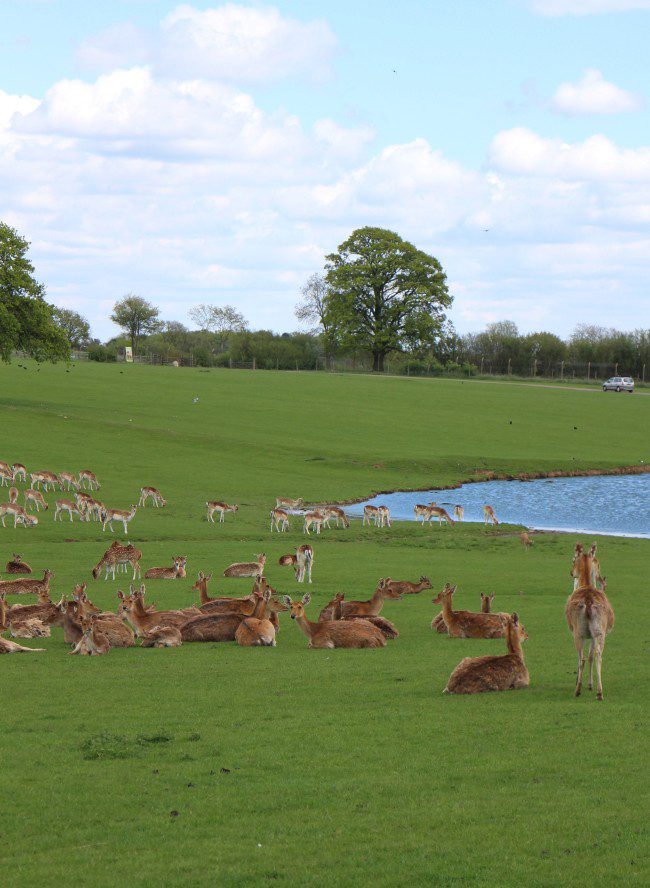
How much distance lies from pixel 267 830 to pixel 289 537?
2496 cm

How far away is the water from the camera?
39562 mm

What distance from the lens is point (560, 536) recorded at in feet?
112

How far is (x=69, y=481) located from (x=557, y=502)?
20572 mm

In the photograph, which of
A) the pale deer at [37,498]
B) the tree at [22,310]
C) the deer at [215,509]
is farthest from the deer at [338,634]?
the tree at [22,310]

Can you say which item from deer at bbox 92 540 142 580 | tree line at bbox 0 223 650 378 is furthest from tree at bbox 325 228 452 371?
deer at bbox 92 540 142 580

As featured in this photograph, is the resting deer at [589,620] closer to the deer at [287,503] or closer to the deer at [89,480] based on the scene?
the deer at [287,503]

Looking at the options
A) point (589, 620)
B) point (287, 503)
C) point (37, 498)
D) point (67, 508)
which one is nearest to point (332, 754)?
point (589, 620)

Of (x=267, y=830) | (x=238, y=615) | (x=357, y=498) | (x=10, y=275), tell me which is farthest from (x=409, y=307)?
(x=267, y=830)

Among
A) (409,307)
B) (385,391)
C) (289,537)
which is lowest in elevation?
(289,537)

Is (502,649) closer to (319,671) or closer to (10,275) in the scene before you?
(319,671)

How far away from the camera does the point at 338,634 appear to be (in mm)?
15789

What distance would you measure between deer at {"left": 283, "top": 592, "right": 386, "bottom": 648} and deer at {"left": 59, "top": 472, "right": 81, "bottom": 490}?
2722 centimetres

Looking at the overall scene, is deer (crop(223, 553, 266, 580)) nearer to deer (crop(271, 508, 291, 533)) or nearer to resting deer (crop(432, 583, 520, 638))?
resting deer (crop(432, 583, 520, 638))

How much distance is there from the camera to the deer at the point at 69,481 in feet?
136
